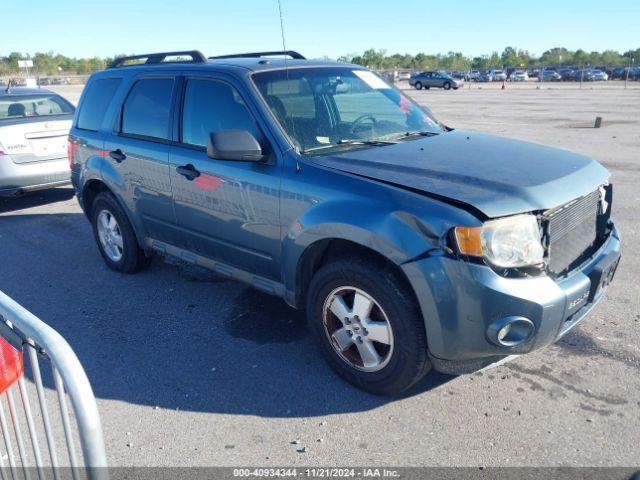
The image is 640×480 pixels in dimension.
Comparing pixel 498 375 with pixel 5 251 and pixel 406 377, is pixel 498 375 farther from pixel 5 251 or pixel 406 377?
pixel 5 251

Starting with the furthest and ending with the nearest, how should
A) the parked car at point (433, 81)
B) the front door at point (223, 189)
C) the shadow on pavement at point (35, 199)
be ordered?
the parked car at point (433, 81) → the shadow on pavement at point (35, 199) → the front door at point (223, 189)

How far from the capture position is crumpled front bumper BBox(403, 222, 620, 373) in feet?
9.21

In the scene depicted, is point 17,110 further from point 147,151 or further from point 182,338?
point 182,338

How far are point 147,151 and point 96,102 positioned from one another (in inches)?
51.1

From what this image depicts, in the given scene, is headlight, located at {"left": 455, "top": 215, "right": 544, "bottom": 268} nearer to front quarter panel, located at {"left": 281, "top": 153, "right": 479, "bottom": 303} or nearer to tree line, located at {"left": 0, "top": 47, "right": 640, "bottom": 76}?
front quarter panel, located at {"left": 281, "top": 153, "right": 479, "bottom": 303}

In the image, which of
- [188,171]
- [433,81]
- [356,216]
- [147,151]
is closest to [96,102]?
[147,151]

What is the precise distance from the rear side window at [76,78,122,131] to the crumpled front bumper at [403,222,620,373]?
3.71m

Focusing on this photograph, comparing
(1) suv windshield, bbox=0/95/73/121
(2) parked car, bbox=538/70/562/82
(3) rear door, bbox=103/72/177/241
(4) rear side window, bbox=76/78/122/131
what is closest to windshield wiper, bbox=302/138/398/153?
(3) rear door, bbox=103/72/177/241

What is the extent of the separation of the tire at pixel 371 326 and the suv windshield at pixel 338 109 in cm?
92

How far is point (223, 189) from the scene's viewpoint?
401 cm

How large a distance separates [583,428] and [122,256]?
4178 millimetres

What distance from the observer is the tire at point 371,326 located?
3.09m

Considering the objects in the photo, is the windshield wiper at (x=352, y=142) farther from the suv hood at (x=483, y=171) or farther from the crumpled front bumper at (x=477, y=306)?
the crumpled front bumper at (x=477, y=306)

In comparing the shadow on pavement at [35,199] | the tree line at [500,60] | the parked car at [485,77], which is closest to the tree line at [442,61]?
the tree line at [500,60]
